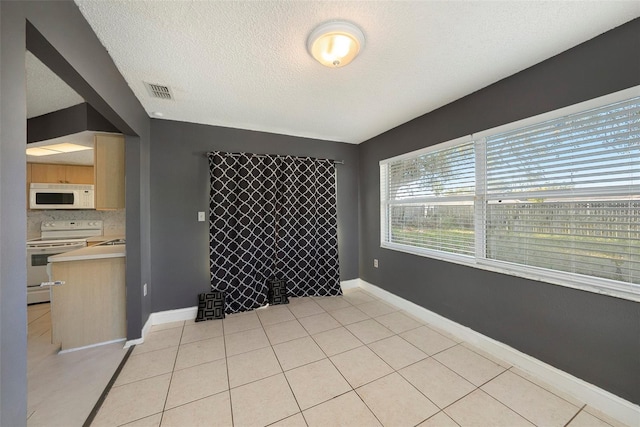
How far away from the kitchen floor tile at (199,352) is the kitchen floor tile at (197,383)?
0.07 m

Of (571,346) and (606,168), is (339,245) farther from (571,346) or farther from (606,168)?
(606,168)

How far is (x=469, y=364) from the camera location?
1919 millimetres

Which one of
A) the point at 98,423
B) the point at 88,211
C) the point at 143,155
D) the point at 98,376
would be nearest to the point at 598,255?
the point at 98,423

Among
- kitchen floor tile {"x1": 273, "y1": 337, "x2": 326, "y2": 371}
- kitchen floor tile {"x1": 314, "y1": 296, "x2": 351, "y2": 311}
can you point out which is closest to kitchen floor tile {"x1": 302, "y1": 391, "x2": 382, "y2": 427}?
kitchen floor tile {"x1": 273, "y1": 337, "x2": 326, "y2": 371}

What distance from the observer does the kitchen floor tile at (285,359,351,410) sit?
158 cm

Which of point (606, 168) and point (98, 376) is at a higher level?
point (606, 168)

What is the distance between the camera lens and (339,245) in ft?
12.2

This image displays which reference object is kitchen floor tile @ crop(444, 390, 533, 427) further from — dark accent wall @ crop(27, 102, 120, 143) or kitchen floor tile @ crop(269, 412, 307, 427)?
dark accent wall @ crop(27, 102, 120, 143)

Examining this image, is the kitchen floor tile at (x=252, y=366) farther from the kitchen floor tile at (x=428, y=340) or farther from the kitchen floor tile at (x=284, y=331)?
the kitchen floor tile at (x=428, y=340)

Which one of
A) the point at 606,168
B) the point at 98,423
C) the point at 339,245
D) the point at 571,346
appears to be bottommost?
the point at 98,423

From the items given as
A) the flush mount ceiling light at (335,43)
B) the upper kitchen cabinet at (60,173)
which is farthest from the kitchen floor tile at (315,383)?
the upper kitchen cabinet at (60,173)

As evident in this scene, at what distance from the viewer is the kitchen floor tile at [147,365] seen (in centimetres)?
179

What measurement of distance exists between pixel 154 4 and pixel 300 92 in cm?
115

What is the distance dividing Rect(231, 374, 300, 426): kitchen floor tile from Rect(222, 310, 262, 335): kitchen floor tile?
861 mm
